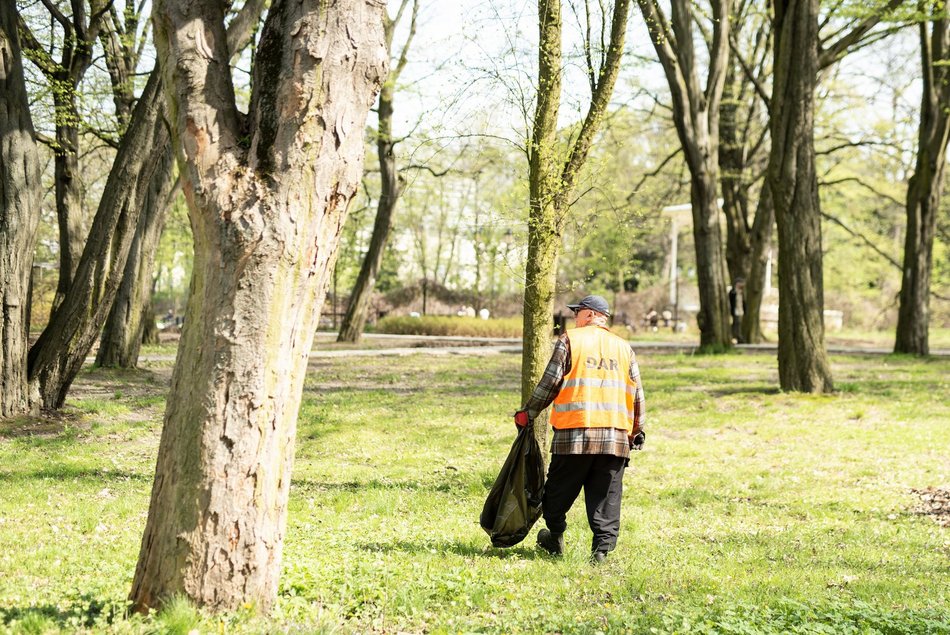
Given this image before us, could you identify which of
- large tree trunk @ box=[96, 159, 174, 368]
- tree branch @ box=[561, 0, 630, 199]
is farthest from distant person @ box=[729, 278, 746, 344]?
tree branch @ box=[561, 0, 630, 199]

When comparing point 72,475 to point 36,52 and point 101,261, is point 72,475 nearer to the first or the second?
point 101,261

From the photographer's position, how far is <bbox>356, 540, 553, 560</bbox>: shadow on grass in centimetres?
639

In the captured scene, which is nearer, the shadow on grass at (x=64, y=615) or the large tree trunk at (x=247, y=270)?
the shadow on grass at (x=64, y=615)

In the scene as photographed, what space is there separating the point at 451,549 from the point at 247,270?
9.83ft

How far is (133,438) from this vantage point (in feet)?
36.3

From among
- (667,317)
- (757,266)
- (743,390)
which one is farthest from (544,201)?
(667,317)

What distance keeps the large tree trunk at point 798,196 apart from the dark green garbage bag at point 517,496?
9.69 metres

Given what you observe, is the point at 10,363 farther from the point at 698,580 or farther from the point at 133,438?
the point at 698,580

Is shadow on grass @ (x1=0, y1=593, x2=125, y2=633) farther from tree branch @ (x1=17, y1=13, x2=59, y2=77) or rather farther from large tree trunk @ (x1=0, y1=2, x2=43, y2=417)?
tree branch @ (x1=17, y1=13, x2=59, y2=77)

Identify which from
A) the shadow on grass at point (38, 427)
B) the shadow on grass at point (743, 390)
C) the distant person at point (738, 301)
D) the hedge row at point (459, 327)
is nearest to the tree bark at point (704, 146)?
the distant person at point (738, 301)

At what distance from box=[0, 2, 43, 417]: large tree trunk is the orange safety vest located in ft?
24.3

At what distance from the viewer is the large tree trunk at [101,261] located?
450 inches

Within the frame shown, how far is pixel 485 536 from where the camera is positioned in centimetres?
702

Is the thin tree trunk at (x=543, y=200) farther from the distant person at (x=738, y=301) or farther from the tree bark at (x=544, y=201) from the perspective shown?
the distant person at (x=738, y=301)
